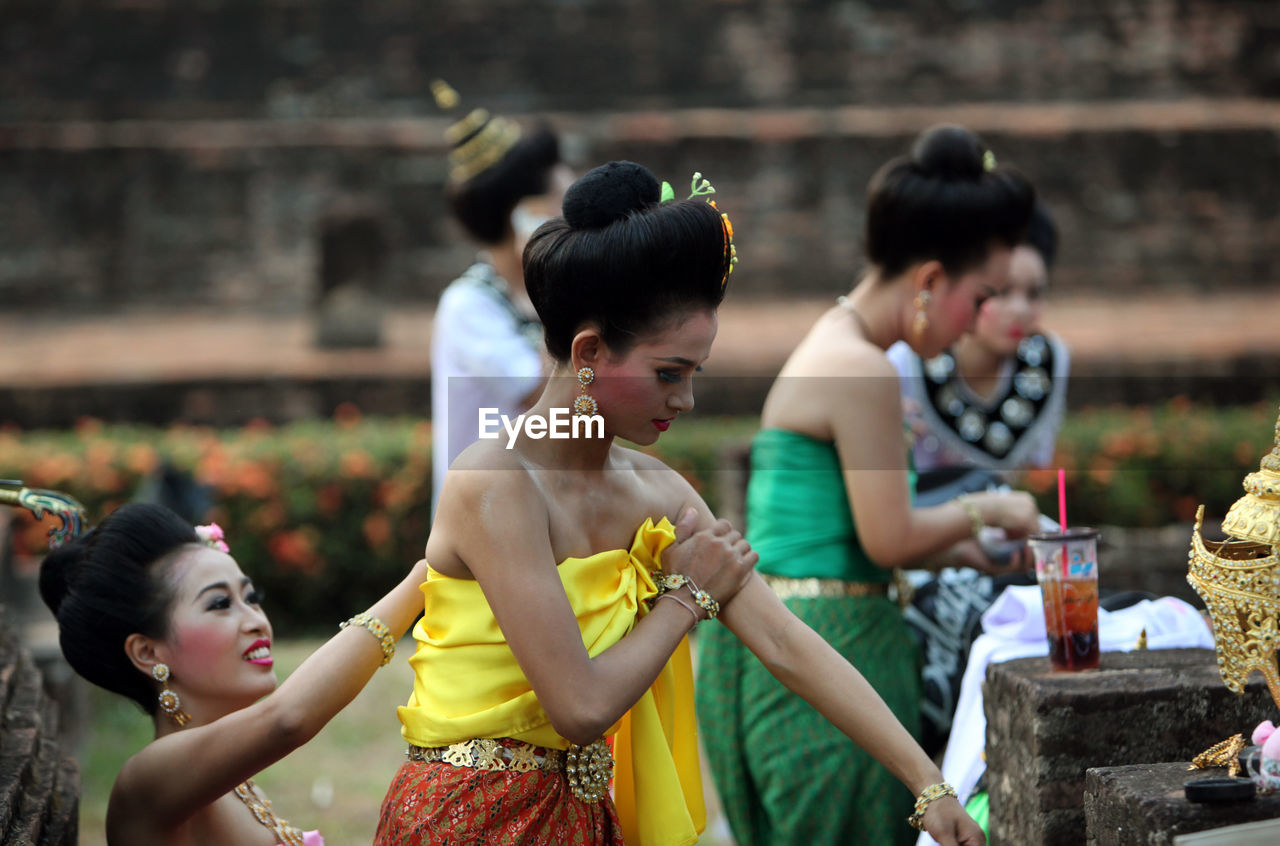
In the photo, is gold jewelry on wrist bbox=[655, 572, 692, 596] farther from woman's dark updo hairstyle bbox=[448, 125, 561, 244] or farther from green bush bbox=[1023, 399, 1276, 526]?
green bush bbox=[1023, 399, 1276, 526]

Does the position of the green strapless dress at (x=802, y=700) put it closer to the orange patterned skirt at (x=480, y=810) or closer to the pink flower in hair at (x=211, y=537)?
the orange patterned skirt at (x=480, y=810)

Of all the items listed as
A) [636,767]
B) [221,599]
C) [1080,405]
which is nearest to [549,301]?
[636,767]

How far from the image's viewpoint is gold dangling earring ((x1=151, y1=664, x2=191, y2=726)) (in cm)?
236

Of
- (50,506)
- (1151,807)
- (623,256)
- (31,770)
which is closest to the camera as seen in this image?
(1151,807)

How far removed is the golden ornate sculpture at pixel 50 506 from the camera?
243 cm

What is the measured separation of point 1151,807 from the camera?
1.80 metres

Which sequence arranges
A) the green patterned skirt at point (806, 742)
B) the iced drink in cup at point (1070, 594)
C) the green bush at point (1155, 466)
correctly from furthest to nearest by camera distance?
1. the green bush at point (1155, 466)
2. the green patterned skirt at point (806, 742)
3. the iced drink in cup at point (1070, 594)

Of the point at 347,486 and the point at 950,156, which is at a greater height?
the point at 950,156

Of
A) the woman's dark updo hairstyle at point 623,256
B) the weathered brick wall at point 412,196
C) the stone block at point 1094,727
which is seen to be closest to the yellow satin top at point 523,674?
the woman's dark updo hairstyle at point 623,256

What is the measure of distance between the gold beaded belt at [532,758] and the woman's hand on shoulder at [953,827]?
49 centimetres

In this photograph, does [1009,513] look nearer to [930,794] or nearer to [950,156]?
[950,156]

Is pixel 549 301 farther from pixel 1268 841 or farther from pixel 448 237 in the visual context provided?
pixel 448 237

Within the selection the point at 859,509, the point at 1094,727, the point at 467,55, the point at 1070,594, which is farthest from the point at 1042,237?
the point at 467,55

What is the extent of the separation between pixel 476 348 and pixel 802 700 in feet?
5.36
